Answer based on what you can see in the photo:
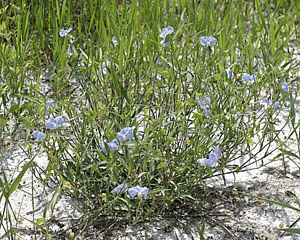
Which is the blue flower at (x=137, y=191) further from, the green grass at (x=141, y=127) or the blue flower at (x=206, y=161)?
the blue flower at (x=206, y=161)

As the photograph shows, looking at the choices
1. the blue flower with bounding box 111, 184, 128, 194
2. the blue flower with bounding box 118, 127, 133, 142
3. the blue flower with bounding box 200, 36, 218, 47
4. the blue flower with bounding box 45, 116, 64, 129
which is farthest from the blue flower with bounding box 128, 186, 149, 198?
the blue flower with bounding box 200, 36, 218, 47

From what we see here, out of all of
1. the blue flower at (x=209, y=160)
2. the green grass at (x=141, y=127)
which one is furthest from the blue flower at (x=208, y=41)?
the blue flower at (x=209, y=160)

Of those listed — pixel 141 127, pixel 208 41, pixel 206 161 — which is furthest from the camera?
pixel 141 127

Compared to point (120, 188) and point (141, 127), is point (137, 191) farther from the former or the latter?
point (141, 127)

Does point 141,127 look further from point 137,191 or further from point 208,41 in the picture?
point 137,191

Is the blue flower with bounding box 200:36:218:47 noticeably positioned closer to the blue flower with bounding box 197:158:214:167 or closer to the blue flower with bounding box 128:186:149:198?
the blue flower with bounding box 197:158:214:167

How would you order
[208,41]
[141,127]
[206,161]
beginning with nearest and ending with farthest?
1. [206,161]
2. [208,41]
3. [141,127]

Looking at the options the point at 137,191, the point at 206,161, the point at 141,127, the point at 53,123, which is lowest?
the point at 137,191

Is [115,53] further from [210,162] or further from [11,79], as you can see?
[210,162]

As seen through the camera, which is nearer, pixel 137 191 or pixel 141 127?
pixel 137 191

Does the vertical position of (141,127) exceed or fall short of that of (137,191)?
it exceeds it

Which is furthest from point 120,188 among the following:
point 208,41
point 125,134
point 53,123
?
point 208,41
